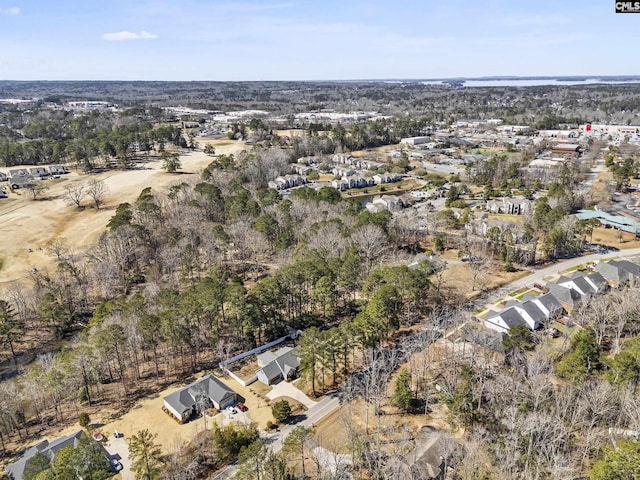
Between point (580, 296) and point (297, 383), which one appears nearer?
point (297, 383)

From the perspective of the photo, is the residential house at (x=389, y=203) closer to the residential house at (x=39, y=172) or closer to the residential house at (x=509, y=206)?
the residential house at (x=509, y=206)

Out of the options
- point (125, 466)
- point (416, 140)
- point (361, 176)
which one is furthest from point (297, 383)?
point (416, 140)

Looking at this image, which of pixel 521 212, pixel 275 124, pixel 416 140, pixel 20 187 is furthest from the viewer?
pixel 275 124

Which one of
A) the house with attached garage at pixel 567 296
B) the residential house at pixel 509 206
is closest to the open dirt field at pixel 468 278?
the house with attached garage at pixel 567 296

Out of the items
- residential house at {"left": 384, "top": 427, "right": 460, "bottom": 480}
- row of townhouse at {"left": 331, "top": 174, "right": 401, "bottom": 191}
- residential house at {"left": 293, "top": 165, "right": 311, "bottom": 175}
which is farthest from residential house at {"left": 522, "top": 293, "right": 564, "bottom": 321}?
residential house at {"left": 293, "top": 165, "right": 311, "bottom": 175}

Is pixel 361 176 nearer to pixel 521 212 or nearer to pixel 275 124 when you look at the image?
pixel 521 212

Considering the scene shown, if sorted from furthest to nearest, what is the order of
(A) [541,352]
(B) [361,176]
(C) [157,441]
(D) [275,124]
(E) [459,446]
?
(D) [275,124]
(B) [361,176]
(A) [541,352]
(C) [157,441]
(E) [459,446]

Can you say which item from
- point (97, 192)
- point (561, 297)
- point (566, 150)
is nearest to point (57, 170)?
point (97, 192)
